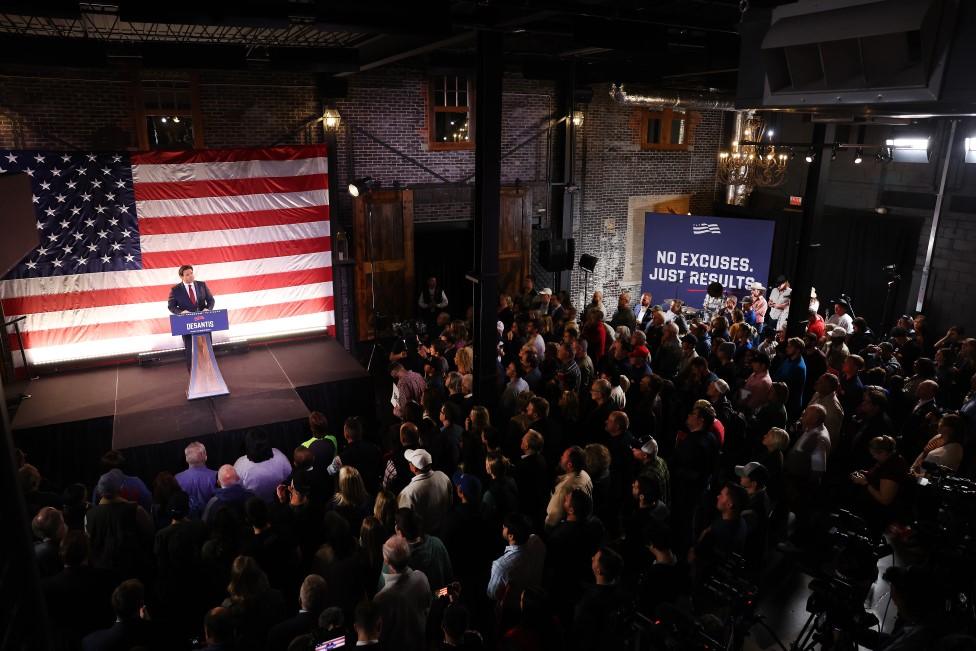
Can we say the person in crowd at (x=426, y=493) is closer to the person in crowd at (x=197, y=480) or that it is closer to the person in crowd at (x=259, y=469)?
the person in crowd at (x=259, y=469)

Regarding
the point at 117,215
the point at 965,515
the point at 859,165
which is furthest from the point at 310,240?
the point at 859,165

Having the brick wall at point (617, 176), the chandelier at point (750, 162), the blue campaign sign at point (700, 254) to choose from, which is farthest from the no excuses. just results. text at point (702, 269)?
the chandelier at point (750, 162)

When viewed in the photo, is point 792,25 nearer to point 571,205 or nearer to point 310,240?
point 310,240

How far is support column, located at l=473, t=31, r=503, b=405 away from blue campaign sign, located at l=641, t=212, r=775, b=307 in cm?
595

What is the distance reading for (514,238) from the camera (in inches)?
460

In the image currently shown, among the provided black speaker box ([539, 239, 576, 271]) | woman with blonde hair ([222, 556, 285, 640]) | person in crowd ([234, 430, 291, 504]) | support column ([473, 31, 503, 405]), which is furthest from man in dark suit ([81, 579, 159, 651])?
black speaker box ([539, 239, 576, 271])

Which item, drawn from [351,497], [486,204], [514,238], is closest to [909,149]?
[514,238]

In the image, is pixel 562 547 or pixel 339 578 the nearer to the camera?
pixel 339 578

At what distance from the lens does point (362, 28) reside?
5305mm

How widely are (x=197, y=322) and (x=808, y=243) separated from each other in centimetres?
787

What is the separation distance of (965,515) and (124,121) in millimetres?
9615

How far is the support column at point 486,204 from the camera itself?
6059 mm

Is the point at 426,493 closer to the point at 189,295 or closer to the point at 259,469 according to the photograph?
the point at 259,469

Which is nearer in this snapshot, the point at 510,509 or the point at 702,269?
the point at 510,509
